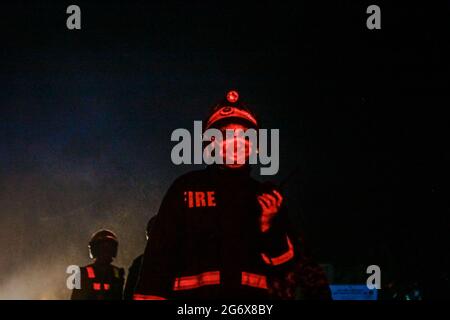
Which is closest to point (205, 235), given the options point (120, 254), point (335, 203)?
point (120, 254)

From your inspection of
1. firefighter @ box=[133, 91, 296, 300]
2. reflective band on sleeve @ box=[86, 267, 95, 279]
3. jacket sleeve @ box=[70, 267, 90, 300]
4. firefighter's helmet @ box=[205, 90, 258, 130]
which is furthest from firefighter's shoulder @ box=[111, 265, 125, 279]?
Result: firefighter @ box=[133, 91, 296, 300]

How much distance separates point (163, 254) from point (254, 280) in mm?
643

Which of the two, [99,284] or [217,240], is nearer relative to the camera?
[217,240]

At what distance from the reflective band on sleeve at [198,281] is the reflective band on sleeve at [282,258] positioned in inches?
16.2

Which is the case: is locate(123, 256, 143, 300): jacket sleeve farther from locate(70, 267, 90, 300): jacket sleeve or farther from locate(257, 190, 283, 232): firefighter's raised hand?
locate(257, 190, 283, 232): firefighter's raised hand

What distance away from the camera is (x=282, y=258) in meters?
3.78

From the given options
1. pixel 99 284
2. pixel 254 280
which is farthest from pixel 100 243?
pixel 254 280

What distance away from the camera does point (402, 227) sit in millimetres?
13008

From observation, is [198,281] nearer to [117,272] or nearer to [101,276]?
[101,276]

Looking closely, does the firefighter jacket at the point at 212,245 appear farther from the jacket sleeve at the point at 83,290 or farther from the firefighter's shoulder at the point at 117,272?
the firefighter's shoulder at the point at 117,272

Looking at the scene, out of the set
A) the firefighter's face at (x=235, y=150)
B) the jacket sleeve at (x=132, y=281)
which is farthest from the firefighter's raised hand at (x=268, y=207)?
the jacket sleeve at (x=132, y=281)

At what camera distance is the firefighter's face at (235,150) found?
3.99m

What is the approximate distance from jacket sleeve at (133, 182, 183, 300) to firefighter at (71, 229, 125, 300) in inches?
134
